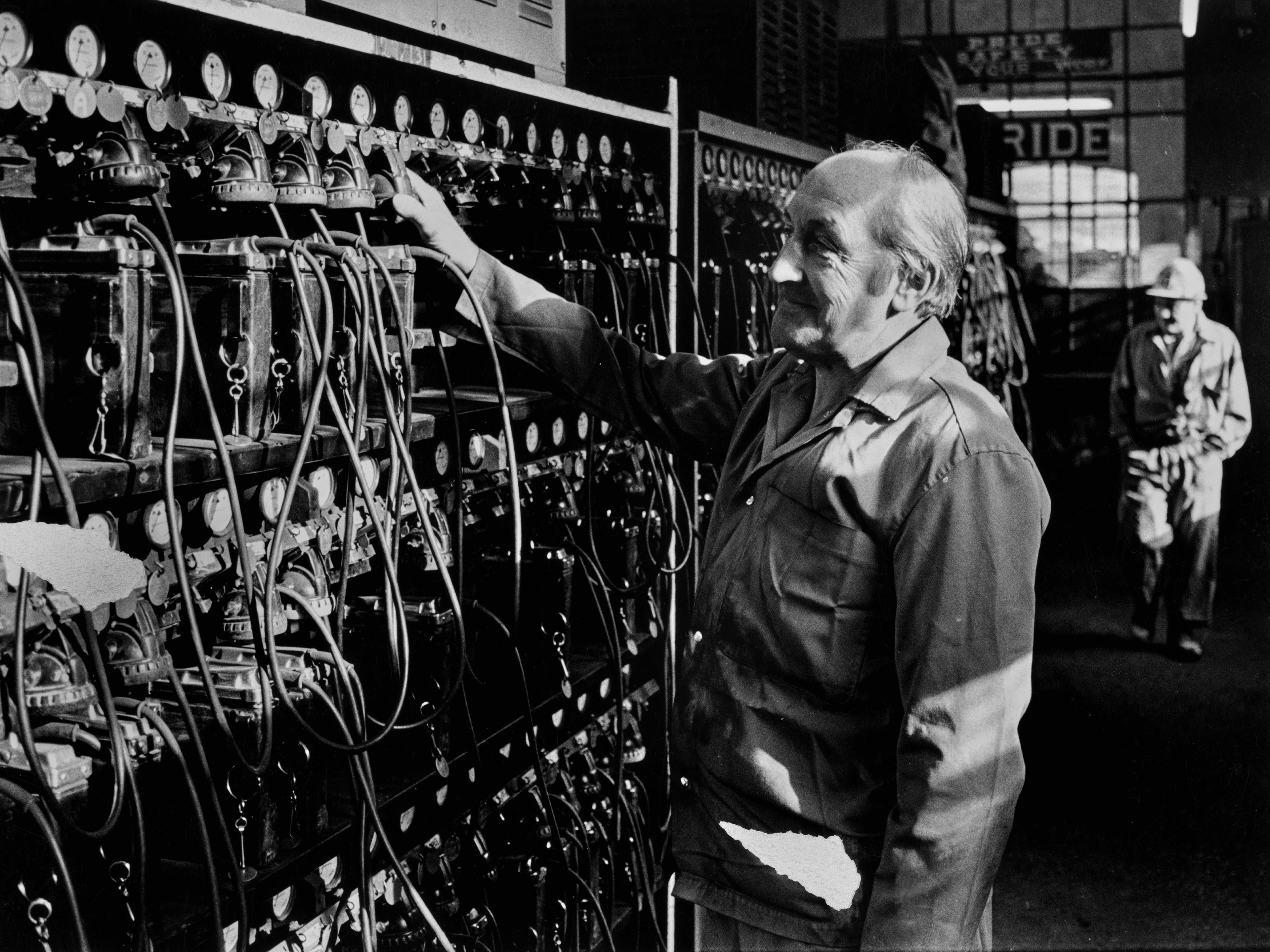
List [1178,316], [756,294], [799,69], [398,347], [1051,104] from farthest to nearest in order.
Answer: [1051,104], [1178,316], [799,69], [756,294], [398,347]

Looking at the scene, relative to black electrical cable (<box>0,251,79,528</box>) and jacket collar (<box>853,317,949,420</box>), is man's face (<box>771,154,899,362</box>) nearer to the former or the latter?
jacket collar (<box>853,317,949,420</box>)

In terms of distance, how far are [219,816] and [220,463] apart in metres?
0.45

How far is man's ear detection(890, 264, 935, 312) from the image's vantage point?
2000 millimetres

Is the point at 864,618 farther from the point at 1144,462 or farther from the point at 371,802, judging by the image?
the point at 1144,462

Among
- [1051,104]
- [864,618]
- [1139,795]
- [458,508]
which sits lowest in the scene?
[1139,795]

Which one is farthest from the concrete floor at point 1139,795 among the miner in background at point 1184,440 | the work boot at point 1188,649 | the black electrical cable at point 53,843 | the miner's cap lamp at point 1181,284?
the black electrical cable at point 53,843

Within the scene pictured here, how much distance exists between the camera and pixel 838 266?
78.5 inches

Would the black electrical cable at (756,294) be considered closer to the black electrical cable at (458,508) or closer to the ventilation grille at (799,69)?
the ventilation grille at (799,69)

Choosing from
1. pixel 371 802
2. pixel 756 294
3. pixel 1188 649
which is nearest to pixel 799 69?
pixel 756 294

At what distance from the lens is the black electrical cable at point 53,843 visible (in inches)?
59.5

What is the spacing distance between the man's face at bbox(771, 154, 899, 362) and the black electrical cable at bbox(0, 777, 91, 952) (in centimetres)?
116

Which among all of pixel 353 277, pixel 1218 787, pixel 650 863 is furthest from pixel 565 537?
pixel 1218 787

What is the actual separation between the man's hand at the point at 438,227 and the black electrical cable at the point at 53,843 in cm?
114

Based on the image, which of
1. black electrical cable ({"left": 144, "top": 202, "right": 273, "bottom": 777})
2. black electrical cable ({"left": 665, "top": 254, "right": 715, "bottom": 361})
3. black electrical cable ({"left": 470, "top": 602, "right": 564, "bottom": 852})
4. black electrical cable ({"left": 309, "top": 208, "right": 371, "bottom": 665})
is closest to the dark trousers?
black electrical cable ({"left": 665, "top": 254, "right": 715, "bottom": 361})
